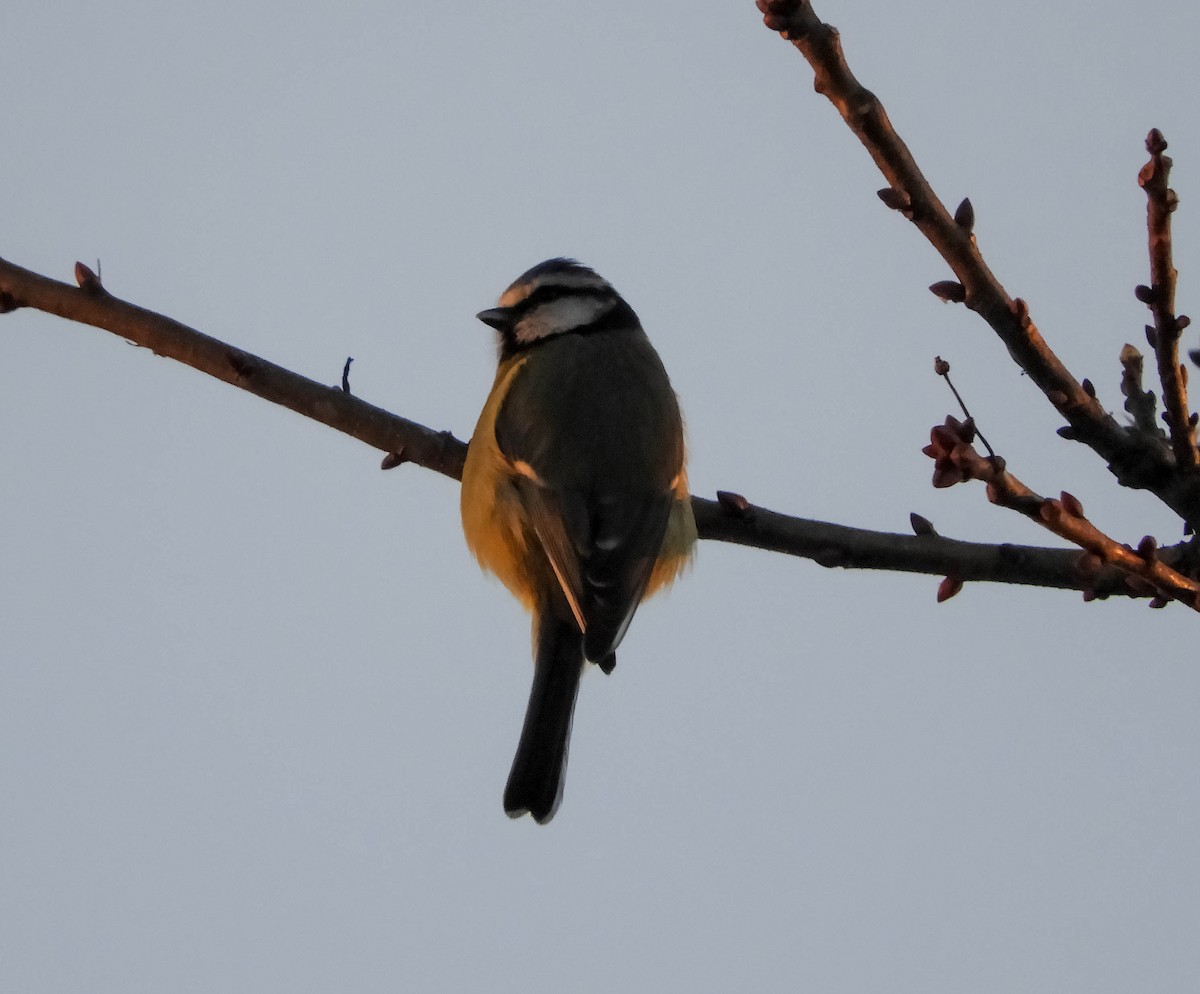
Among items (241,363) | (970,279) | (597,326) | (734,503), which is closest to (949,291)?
(970,279)

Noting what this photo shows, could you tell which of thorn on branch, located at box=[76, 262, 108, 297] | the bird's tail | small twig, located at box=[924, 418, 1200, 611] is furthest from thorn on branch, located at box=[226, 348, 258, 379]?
small twig, located at box=[924, 418, 1200, 611]

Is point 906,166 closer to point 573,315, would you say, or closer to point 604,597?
point 604,597

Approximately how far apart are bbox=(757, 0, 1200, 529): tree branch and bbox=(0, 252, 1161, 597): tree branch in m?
0.55

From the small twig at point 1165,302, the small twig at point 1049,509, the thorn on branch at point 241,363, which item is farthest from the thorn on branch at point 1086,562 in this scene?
the thorn on branch at point 241,363

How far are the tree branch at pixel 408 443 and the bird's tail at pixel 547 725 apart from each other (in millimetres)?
604

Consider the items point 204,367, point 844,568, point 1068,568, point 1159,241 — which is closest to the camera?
point 1159,241

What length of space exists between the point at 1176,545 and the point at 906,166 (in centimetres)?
127

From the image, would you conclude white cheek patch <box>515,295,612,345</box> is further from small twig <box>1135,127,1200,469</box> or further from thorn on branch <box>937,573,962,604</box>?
small twig <box>1135,127,1200,469</box>

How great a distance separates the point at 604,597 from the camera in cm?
421

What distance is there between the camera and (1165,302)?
Answer: 231cm

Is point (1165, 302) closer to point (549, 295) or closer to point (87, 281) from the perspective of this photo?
point (87, 281)

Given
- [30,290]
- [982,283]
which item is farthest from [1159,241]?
[30,290]

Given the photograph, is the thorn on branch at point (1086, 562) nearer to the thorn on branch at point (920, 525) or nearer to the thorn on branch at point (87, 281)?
the thorn on branch at point (920, 525)

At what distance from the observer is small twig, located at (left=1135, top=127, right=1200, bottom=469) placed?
86.8 inches
